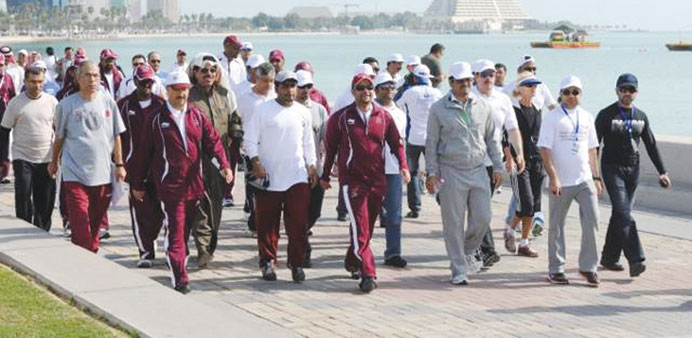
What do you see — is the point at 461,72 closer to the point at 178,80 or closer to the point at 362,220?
the point at 362,220

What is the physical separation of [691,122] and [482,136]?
38.3m

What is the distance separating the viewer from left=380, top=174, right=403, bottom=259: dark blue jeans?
11.3 meters

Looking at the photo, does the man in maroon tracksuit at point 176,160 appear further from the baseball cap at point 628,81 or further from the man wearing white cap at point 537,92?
the man wearing white cap at point 537,92

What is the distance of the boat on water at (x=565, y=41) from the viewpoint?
13768 centimetres

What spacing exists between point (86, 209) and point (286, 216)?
1810 mm

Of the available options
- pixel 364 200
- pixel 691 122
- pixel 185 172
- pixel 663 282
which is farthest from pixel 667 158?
pixel 691 122

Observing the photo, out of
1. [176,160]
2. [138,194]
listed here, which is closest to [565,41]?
[138,194]

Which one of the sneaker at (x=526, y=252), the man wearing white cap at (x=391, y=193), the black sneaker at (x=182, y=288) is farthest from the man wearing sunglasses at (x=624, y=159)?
the black sneaker at (x=182, y=288)

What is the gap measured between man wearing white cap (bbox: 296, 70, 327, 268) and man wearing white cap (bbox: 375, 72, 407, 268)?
2.33 feet

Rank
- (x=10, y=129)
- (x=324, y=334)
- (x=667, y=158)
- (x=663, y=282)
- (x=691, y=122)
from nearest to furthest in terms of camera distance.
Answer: (x=324, y=334) → (x=663, y=282) → (x=10, y=129) → (x=667, y=158) → (x=691, y=122)

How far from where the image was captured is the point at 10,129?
12.6 meters

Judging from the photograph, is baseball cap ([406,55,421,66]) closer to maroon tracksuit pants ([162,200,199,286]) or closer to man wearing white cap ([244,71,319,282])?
man wearing white cap ([244,71,319,282])

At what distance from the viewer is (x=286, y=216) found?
10695mm

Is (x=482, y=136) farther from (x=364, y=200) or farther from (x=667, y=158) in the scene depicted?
(x=667, y=158)
